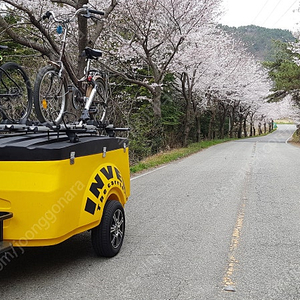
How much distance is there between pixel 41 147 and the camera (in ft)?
13.1

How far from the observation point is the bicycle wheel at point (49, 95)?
5145 mm

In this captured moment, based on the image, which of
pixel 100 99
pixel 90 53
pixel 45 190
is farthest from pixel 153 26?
pixel 45 190

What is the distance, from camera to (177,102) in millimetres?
35375

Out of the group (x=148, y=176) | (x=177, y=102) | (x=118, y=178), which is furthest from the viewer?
(x=177, y=102)

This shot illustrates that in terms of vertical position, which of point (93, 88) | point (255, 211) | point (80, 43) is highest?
point (80, 43)

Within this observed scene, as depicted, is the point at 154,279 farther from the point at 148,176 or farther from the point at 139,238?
the point at 148,176

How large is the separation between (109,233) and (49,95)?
208 cm

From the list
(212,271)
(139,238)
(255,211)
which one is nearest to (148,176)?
(255,211)

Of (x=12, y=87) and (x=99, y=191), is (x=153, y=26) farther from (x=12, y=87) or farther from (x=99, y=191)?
(x=99, y=191)

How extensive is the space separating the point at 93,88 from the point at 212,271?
12.8 feet

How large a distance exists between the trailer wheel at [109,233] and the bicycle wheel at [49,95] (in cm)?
128

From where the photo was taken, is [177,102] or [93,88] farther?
[177,102]

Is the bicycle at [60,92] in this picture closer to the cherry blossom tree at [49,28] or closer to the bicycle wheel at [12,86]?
the bicycle wheel at [12,86]

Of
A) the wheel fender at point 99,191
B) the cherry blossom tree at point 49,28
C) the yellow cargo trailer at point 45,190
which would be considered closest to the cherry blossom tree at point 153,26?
the cherry blossom tree at point 49,28
